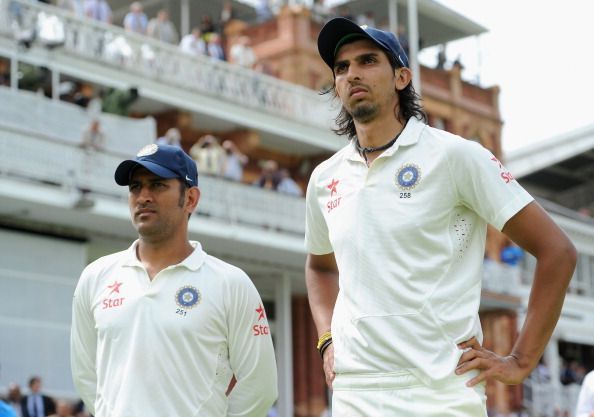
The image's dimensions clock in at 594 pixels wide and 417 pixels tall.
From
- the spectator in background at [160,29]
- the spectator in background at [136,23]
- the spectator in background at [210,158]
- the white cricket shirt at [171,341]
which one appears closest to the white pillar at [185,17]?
the spectator in background at [160,29]

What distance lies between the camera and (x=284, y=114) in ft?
116

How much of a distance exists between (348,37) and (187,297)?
1.85 metres

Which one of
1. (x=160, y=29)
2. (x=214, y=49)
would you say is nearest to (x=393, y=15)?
(x=214, y=49)

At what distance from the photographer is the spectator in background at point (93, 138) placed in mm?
26562

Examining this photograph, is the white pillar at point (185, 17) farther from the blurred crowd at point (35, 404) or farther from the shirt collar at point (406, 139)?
the shirt collar at point (406, 139)

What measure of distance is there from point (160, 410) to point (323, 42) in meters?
2.06

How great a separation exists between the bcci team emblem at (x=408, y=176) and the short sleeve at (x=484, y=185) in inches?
5.4

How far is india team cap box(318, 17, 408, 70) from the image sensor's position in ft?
18.6

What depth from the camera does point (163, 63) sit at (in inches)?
1257

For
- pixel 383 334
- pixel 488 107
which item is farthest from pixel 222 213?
pixel 383 334

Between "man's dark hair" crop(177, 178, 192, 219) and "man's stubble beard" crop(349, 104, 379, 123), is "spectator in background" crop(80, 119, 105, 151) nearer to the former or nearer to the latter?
"man's dark hair" crop(177, 178, 192, 219)

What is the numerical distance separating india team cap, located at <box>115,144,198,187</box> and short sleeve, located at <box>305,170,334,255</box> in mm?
1191

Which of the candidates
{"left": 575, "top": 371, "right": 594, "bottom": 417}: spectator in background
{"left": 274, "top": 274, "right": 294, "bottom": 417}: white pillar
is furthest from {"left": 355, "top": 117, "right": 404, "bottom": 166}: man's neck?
{"left": 274, "top": 274, "right": 294, "bottom": 417}: white pillar

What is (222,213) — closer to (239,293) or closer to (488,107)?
(488,107)
